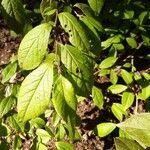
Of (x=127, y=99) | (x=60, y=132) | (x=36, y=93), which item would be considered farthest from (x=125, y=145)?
(x=127, y=99)

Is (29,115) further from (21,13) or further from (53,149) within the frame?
(53,149)

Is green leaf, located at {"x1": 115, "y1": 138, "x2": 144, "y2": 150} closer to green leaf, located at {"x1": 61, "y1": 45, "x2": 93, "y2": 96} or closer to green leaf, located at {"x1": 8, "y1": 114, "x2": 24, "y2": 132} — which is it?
Result: green leaf, located at {"x1": 61, "y1": 45, "x2": 93, "y2": 96}

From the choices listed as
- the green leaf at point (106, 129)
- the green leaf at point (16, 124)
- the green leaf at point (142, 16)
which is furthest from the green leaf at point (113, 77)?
the green leaf at point (16, 124)

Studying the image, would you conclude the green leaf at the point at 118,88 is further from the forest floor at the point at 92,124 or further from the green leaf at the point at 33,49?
the green leaf at the point at 33,49

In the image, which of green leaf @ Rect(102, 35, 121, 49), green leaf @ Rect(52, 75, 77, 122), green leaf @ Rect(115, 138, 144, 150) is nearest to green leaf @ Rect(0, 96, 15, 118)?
green leaf @ Rect(52, 75, 77, 122)

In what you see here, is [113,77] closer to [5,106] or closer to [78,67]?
[5,106]

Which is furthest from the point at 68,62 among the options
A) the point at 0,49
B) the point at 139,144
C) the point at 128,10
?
the point at 0,49
